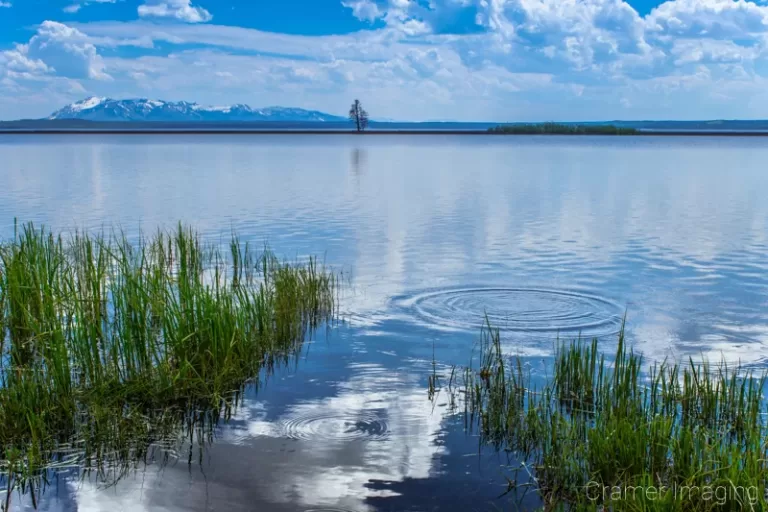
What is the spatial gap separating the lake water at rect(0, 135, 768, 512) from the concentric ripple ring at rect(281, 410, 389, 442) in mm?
29

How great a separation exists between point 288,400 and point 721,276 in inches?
507

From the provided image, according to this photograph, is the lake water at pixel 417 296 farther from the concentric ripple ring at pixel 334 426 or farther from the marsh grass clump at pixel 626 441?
the marsh grass clump at pixel 626 441

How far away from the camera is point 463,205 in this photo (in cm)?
3441

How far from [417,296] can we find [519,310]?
2342 mm

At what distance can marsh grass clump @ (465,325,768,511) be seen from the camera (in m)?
6.35

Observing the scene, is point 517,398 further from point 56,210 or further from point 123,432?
point 56,210

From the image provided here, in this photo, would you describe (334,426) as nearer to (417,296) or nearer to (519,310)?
(519,310)

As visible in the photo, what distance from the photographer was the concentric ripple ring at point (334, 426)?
28.5ft

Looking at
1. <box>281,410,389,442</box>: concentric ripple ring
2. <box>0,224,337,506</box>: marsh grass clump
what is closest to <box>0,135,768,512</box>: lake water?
<box>281,410,389,442</box>: concentric ripple ring

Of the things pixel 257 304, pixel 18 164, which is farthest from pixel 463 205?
pixel 18 164

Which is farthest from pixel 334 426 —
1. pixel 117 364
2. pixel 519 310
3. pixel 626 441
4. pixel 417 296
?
pixel 417 296

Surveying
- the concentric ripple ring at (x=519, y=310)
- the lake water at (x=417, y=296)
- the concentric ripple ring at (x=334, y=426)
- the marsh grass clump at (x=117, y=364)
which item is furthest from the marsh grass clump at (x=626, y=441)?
the marsh grass clump at (x=117, y=364)

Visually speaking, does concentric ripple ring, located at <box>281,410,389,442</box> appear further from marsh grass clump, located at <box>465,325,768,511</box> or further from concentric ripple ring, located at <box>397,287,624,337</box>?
concentric ripple ring, located at <box>397,287,624,337</box>

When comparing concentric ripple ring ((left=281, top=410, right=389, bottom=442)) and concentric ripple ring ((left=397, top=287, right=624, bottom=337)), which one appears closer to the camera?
concentric ripple ring ((left=281, top=410, right=389, bottom=442))
